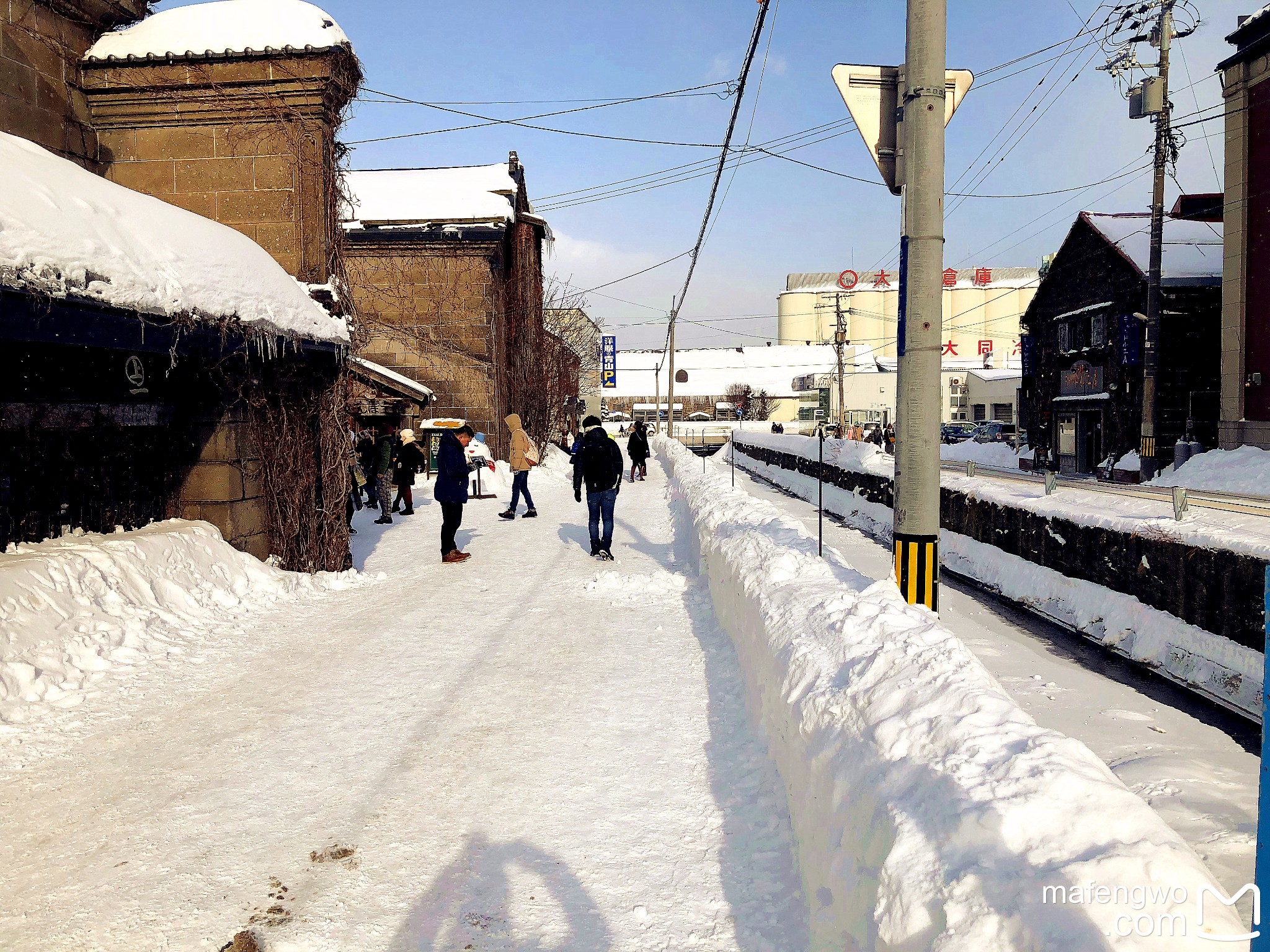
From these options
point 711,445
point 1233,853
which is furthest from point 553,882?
point 711,445

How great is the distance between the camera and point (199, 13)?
10.5 m

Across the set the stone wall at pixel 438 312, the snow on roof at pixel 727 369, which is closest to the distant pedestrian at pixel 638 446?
the stone wall at pixel 438 312

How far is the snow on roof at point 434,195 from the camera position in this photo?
24516 mm

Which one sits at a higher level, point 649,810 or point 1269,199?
point 1269,199

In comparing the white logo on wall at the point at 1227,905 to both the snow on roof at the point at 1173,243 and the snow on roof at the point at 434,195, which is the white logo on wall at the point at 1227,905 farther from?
the snow on roof at the point at 1173,243

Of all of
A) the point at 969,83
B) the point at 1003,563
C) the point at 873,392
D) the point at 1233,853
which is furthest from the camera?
the point at 873,392

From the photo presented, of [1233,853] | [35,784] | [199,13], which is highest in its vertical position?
[199,13]

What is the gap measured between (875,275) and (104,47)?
113 metres

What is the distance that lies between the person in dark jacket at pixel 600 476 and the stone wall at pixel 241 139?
407 centimetres

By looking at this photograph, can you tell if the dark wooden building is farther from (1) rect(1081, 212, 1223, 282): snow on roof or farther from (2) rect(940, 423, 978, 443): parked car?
(2) rect(940, 423, 978, 443): parked car

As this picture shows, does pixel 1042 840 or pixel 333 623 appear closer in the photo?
pixel 1042 840

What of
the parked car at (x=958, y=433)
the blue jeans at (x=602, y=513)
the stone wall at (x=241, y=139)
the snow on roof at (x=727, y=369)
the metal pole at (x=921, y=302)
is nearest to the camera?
the metal pole at (x=921, y=302)

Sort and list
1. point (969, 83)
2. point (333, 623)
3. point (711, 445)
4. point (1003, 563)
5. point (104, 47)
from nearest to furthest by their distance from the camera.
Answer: point (969, 83), point (333, 623), point (104, 47), point (1003, 563), point (711, 445)

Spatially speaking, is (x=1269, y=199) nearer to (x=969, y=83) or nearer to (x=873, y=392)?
(x=969, y=83)
